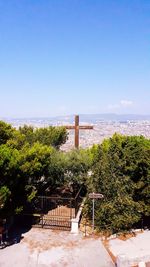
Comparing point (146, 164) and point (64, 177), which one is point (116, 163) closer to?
point (146, 164)

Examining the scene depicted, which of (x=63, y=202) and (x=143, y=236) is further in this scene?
(x=63, y=202)

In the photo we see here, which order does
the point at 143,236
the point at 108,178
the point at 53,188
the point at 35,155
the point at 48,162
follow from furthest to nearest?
1. the point at 53,188
2. the point at 48,162
3. the point at 35,155
4. the point at 108,178
5. the point at 143,236

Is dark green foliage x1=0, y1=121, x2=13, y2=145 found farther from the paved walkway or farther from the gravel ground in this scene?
the gravel ground

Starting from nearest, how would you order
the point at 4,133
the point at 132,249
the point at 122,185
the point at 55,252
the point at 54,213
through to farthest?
the point at 55,252
the point at 132,249
the point at 122,185
the point at 54,213
the point at 4,133

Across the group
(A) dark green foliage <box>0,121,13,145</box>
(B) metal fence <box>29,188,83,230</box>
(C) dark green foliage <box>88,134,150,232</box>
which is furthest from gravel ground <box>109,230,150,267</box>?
(A) dark green foliage <box>0,121,13,145</box>

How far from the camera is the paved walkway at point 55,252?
11.4 metres

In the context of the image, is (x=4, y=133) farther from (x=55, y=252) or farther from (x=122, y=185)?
(x=55, y=252)

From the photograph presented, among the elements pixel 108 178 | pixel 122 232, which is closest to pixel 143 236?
pixel 122 232

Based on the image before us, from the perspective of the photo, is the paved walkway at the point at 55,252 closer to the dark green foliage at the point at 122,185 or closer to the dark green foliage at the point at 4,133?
the dark green foliage at the point at 122,185

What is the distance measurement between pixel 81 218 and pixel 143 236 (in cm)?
367

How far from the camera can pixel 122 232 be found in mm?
13930

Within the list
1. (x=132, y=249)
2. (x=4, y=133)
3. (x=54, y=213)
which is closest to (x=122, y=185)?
(x=132, y=249)

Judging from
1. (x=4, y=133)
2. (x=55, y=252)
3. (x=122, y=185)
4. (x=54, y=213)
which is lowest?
(x=55, y=252)

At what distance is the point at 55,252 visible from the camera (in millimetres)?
12312
